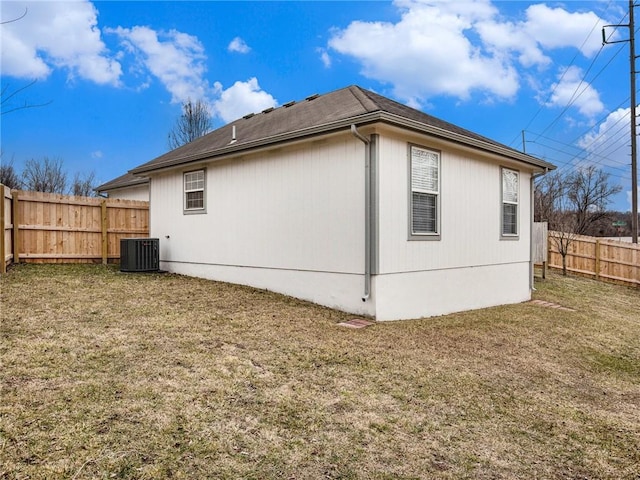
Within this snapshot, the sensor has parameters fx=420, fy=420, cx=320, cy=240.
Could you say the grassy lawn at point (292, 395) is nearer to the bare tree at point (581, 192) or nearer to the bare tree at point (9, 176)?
the bare tree at point (9, 176)

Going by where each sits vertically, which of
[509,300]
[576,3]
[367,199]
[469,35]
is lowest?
[509,300]

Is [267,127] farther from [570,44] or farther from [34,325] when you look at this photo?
[570,44]

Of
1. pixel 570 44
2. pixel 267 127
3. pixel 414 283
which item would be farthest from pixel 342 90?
pixel 570 44

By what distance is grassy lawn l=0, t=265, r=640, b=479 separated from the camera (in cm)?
267

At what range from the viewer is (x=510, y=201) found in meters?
9.79

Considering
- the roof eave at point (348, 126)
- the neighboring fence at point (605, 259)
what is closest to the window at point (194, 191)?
the roof eave at point (348, 126)

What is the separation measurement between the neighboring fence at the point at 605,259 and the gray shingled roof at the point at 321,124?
6580mm

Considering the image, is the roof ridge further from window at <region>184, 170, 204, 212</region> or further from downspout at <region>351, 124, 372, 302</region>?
window at <region>184, 170, 204, 212</region>

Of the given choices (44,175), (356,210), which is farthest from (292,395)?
(44,175)

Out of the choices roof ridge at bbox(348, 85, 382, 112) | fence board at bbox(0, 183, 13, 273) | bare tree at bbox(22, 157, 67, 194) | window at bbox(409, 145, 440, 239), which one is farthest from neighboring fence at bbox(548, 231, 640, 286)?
bare tree at bbox(22, 157, 67, 194)

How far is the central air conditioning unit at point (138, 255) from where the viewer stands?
9.52 metres

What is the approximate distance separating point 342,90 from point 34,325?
24.3ft

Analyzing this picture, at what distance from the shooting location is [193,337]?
513 centimetres

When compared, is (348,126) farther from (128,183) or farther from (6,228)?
(128,183)
